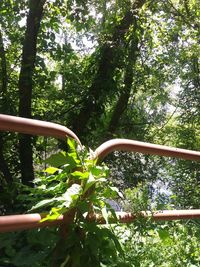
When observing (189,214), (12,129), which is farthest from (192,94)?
(12,129)

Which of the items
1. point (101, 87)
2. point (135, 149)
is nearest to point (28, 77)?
point (101, 87)

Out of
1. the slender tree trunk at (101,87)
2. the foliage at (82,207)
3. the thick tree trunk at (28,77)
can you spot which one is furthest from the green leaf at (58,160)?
the slender tree trunk at (101,87)

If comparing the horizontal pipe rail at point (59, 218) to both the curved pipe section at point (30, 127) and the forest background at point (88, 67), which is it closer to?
the curved pipe section at point (30, 127)

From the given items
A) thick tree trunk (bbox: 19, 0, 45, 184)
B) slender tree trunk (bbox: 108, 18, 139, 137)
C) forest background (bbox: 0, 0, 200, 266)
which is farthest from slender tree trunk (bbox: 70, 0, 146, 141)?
thick tree trunk (bbox: 19, 0, 45, 184)

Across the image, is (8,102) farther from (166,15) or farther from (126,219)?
(126,219)

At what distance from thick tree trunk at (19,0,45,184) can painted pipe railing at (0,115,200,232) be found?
4.30 metres

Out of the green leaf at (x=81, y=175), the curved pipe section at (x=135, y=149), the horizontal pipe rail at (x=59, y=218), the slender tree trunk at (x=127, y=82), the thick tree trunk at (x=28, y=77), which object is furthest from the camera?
the slender tree trunk at (x=127, y=82)

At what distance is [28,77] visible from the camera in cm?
688

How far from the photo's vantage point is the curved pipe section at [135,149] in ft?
7.22

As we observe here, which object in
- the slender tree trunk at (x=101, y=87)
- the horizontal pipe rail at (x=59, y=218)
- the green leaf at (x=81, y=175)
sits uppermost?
the slender tree trunk at (x=101, y=87)

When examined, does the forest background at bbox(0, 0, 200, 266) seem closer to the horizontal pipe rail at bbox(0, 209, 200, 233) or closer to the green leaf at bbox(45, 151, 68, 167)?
the horizontal pipe rail at bbox(0, 209, 200, 233)

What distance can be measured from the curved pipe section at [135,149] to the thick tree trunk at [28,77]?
14.0 feet

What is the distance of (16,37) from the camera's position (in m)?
7.84

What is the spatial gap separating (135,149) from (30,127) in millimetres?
721
